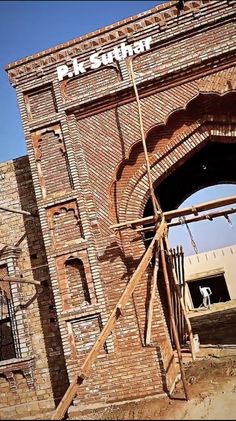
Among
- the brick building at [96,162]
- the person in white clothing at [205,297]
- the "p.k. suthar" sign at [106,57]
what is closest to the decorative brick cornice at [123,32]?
the brick building at [96,162]

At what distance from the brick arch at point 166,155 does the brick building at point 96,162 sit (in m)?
0.02

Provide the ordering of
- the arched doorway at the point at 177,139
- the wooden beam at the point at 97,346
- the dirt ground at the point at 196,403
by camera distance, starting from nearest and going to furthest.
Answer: the wooden beam at the point at 97,346, the dirt ground at the point at 196,403, the arched doorway at the point at 177,139

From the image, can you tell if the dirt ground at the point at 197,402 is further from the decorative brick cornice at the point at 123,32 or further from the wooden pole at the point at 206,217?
the decorative brick cornice at the point at 123,32

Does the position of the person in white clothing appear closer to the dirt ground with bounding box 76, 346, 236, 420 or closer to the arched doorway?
the dirt ground with bounding box 76, 346, 236, 420

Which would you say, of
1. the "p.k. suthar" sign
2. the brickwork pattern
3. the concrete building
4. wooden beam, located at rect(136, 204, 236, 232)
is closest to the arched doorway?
wooden beam, located at rect(136, 204, 236, 232)

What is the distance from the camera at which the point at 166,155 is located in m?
6.98

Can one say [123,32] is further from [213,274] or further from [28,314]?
[213,274]

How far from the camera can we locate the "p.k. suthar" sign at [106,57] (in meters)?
6.87

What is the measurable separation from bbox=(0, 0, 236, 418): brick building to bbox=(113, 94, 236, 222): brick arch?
2 cm

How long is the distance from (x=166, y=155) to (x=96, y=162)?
140 cm

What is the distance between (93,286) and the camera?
6.32 metres

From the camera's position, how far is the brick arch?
6891mm

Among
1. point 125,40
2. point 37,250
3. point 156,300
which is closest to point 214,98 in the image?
point 125,40

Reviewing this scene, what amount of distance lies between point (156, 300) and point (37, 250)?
2597 millimetres
